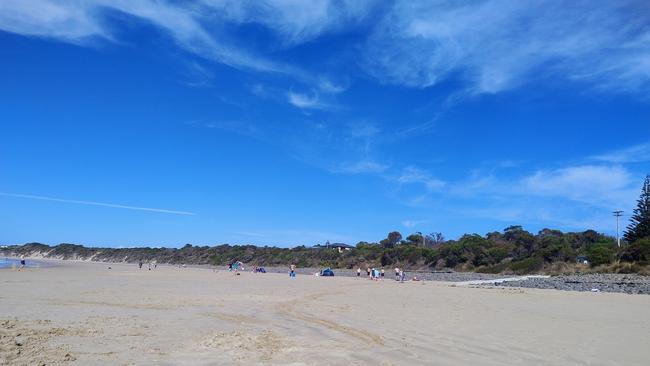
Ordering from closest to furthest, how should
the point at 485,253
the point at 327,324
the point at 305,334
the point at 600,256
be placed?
the point at 305,334 → the point at 327,324 → the point at 600,256 → the point at 485,253

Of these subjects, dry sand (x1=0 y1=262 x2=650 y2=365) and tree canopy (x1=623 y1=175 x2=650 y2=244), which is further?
tree canopy (x1=623 y1=175 x2=650 y2=244)

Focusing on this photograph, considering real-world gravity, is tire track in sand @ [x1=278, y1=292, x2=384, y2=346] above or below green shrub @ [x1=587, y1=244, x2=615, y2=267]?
below

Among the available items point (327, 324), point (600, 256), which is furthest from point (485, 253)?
point (327, 324)

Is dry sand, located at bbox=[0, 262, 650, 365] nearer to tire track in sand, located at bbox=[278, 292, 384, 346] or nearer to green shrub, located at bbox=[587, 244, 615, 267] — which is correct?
tire track in sand, located at bbox=[278, 292, 384, 346]

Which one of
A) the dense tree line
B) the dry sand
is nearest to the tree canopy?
the dense tree line

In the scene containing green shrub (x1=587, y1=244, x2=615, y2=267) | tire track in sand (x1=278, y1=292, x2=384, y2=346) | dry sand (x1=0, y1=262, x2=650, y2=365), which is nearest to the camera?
dry sand (x1=0, y1=262, x2=650, y2=365)

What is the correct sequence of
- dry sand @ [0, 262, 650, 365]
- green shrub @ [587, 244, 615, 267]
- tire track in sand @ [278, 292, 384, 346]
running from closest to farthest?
1. dry sand @ [0, 262, 650, 365]
2. tire track in sand @ [278, 292, 384, 346]
3. green shrub @ [587, 244, 615, 267]

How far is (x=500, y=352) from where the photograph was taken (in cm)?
827

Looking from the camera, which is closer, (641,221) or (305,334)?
(305,334)

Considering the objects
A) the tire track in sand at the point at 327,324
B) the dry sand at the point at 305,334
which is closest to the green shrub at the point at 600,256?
the dry sand at the point at 305,334

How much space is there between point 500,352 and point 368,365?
9.04 feet

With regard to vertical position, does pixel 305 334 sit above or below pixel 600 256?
below

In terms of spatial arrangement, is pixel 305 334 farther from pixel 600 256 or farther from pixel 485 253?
pixel 485 253

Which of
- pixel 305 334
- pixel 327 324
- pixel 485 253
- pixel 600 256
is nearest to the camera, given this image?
pixel 305 334
